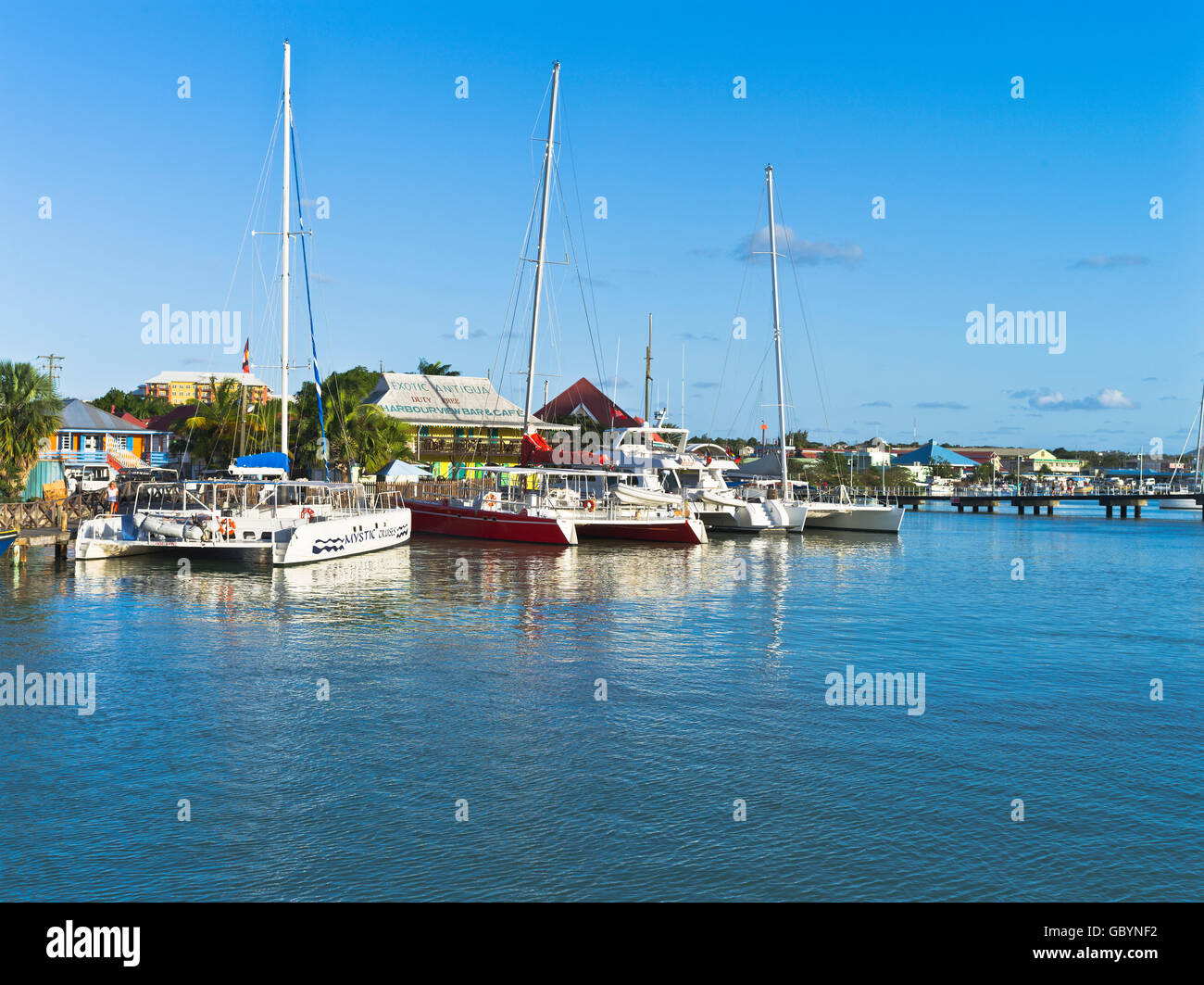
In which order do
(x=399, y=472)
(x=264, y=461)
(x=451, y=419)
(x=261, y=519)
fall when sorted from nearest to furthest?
1. (x=261, y=519)
2. (x=264, y=461)
3. (x=399, y=472)
4. (x=451, y=419)

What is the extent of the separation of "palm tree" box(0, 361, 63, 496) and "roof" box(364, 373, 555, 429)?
37.2m

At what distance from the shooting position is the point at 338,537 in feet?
120

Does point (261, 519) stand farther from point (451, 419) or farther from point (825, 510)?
point (451, 419)

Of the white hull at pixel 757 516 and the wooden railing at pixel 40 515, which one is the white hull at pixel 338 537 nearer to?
the wooden railing at pixel 40 515

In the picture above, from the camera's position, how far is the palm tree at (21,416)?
4197 cm

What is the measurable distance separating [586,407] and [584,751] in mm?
86470

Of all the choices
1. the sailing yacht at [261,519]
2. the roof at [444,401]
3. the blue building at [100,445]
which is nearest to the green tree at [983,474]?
the roof at [444,401]

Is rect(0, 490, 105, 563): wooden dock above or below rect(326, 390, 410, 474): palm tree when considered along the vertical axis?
below

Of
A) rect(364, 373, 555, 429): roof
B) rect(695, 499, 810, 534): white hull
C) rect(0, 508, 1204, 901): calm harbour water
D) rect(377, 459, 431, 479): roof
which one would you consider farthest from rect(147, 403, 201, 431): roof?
rect(0, 508, 1204, 901): calm harbour water

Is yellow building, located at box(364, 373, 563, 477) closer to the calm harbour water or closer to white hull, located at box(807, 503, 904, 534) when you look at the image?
white hull, located at box(807, 503, 904, 534)

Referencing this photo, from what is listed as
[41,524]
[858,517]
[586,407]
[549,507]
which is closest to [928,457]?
[586,407]

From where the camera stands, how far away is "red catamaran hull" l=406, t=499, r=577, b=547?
1748 inches
